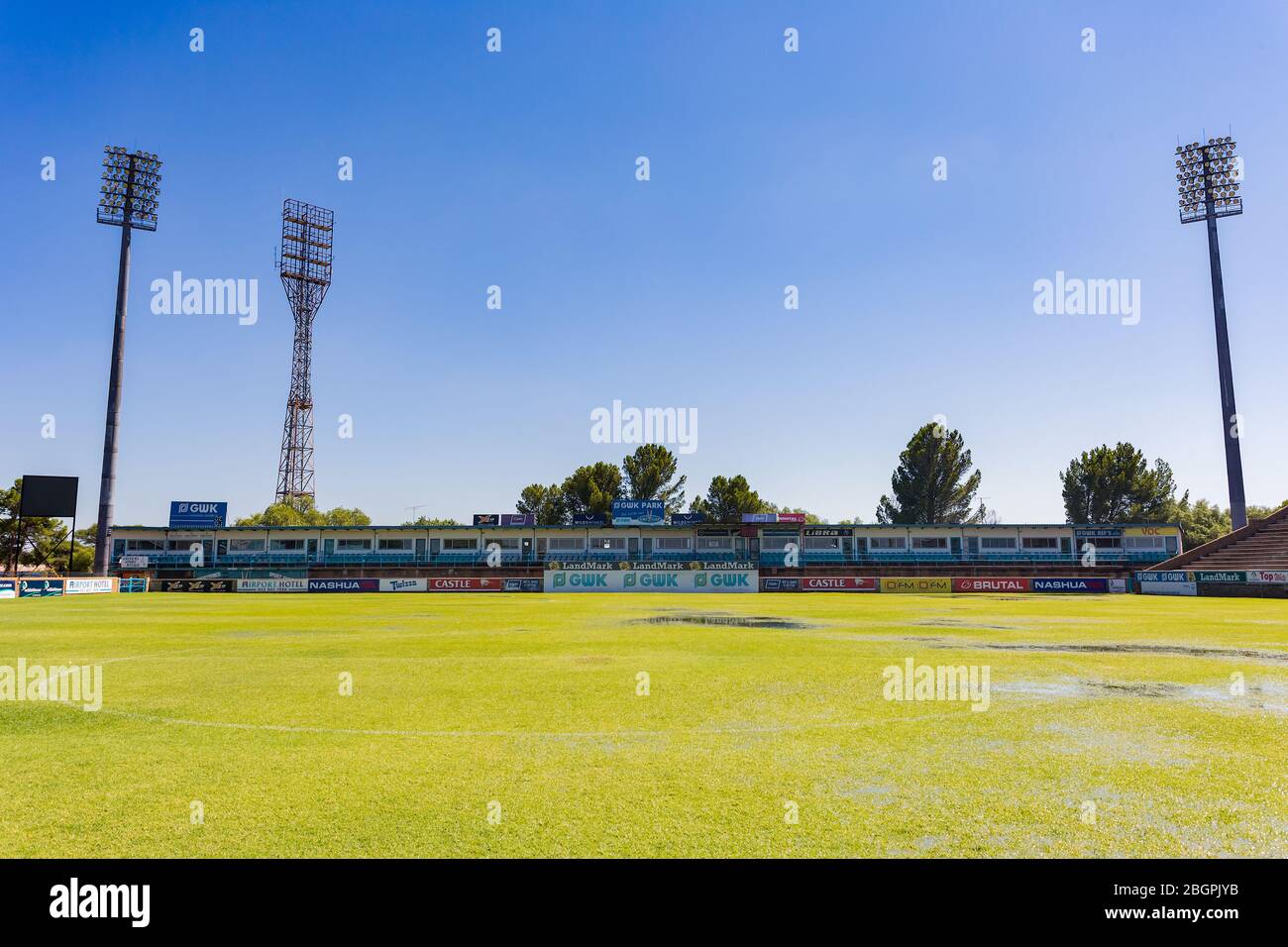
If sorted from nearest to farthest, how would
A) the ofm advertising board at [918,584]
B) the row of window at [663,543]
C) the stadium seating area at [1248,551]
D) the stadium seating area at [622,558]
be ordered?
the stadium seating area at [1248,551] < the ofm advertising board at [918,584] < the stadium seating area at [622,558] < the row of window at [663,543]

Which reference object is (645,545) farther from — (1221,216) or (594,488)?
(1221,216)

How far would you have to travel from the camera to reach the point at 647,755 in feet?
29.0

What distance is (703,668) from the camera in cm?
1616

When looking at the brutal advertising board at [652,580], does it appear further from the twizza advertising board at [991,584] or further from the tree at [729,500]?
the tree at [729,500]

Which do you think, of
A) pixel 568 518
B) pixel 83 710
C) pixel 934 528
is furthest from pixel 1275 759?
pixel 568 518

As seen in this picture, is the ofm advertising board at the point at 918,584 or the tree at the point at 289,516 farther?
the tree at the point at 289,516

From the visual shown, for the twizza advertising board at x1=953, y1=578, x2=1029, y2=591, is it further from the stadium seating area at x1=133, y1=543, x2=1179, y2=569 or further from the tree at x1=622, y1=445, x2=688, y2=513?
the tree at x1=622, y1=445, x2=688, y2=513

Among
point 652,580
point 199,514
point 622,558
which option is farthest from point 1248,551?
point 199,514

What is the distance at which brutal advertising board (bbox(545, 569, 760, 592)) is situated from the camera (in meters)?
57.6

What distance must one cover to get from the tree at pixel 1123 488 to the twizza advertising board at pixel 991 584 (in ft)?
201

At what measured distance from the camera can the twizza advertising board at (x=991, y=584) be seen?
196ft

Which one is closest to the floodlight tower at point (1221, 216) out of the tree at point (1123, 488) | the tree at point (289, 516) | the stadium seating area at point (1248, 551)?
the stadium seating area at point (1248, 551)

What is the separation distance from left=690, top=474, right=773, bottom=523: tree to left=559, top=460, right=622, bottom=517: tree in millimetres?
14457
